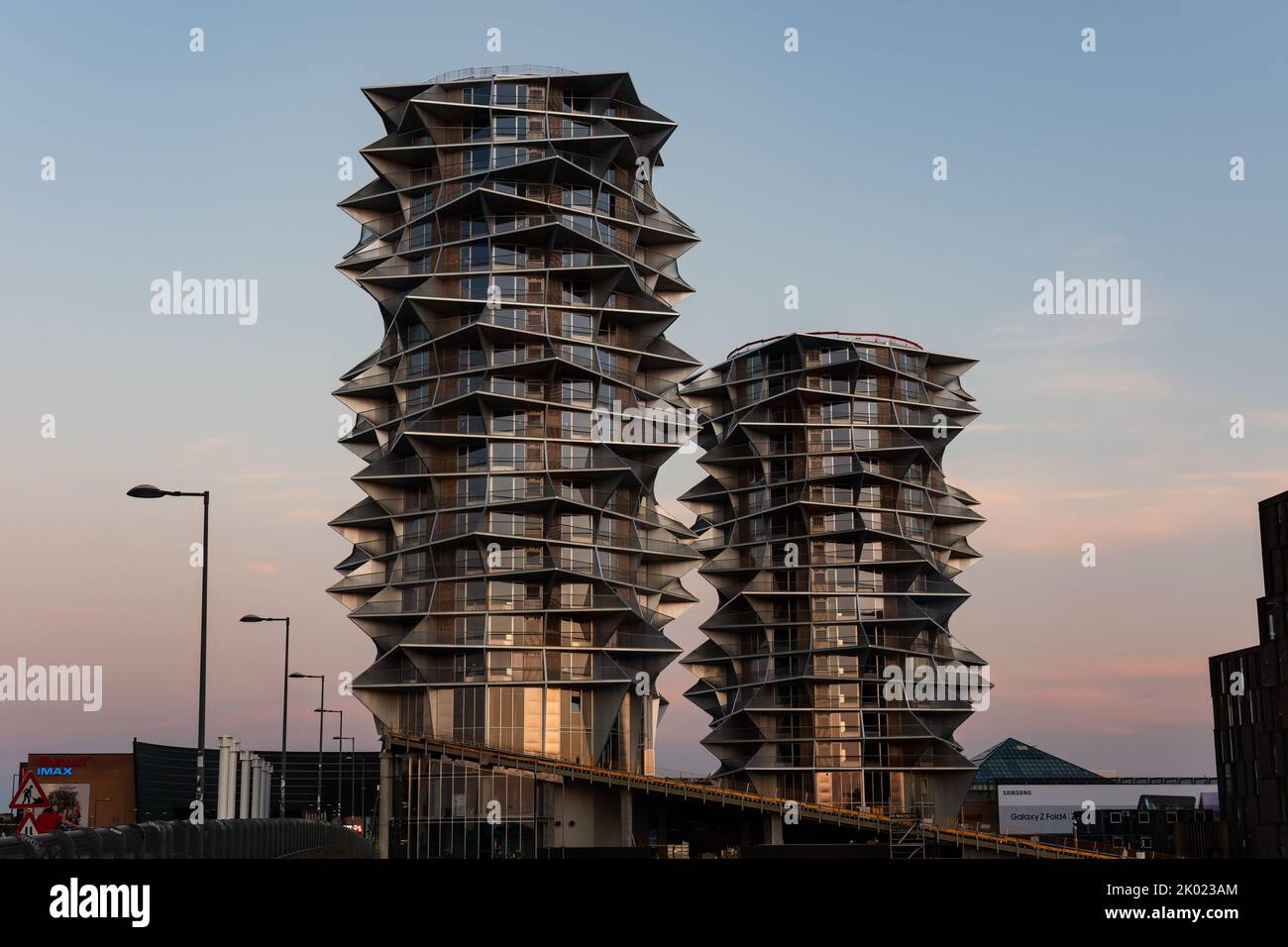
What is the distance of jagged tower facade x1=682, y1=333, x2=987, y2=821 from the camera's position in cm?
13938

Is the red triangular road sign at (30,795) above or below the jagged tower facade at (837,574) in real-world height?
below

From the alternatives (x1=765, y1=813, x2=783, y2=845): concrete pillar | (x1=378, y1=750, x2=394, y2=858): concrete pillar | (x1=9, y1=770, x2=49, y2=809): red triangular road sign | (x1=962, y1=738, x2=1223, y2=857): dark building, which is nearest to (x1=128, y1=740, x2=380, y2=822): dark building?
(x1=378, y1=750, x2=394, y2=858): concrete pillar

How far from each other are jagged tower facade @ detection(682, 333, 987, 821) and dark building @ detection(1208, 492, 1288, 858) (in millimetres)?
25334

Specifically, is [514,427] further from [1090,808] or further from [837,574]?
[1090,808]

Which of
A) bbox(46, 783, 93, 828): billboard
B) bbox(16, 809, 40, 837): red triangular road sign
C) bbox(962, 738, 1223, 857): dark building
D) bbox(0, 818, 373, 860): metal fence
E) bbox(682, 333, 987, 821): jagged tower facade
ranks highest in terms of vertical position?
bbox(682, 333, 987, 821): jagged tower facade

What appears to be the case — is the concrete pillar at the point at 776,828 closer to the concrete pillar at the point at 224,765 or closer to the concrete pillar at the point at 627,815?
the concrete pillar at the point at 627,815

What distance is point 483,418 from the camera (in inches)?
4126

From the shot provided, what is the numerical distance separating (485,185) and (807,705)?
6004 centimetres

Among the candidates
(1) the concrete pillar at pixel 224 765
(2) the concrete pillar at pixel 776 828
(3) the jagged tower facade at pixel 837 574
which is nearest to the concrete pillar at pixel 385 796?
(2) the concrete pillar at pixel 776 828

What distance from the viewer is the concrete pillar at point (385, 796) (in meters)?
103

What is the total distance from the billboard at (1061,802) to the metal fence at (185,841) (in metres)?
117

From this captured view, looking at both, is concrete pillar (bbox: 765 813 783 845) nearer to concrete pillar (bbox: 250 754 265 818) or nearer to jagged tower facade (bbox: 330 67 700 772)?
jagged tower facade (bbox: 330 67 700 772)

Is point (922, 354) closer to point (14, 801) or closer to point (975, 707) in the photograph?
point (975, 707)

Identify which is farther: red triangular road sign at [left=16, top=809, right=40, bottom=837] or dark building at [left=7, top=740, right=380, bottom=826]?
dark building at [left=7, top=740, right=380, bottom=826]
